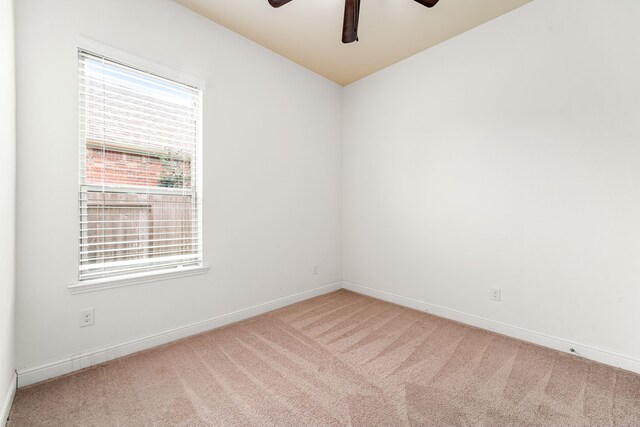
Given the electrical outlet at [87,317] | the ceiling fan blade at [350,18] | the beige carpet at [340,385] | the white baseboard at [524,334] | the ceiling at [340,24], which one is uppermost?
the ceiling at [340,24]

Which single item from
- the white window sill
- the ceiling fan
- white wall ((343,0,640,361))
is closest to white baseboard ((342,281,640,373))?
white wall ((343,0,640,361))

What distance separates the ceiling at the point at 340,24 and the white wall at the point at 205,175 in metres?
0.19

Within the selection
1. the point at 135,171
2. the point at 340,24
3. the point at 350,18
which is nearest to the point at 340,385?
the point at 135,171

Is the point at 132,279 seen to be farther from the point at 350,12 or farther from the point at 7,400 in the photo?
the point at 350,12

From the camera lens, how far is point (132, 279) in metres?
2.10

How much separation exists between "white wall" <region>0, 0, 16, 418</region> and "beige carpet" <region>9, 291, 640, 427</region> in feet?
1.03

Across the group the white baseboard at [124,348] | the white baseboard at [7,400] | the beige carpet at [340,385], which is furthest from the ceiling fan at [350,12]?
the white baseboard at [7,400]

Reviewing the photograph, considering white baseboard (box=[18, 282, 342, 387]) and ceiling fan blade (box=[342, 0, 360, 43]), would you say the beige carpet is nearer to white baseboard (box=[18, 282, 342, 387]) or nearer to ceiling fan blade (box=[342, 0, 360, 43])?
white baseboard (box=[18, 282, 342, 387])

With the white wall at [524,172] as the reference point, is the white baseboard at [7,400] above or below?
below

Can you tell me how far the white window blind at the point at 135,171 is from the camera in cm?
197

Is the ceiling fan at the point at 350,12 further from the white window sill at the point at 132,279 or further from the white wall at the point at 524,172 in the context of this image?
the white window sill at the point at 132,279

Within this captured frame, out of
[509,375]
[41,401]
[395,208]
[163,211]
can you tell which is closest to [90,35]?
[163,211]

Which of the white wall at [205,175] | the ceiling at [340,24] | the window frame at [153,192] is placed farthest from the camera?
the ceiling at [340,24]

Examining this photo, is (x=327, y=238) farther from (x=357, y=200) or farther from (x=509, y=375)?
(x=509, y=375)
